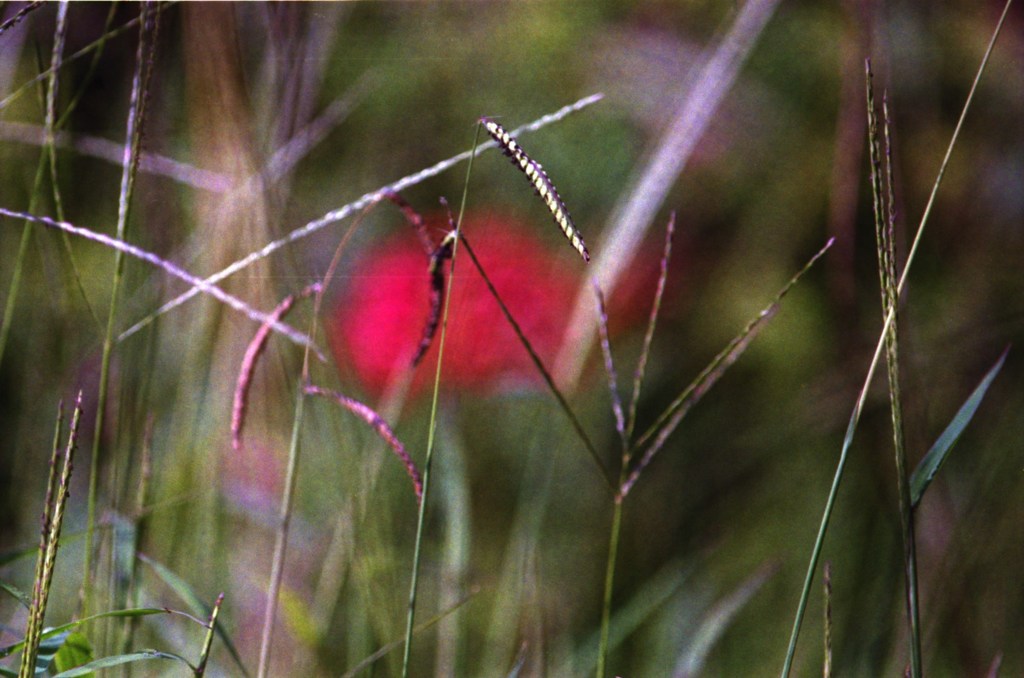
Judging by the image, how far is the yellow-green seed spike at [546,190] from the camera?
19 centimetres

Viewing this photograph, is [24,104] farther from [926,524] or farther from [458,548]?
[926,524]

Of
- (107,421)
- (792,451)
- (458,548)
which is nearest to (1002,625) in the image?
(792,451)

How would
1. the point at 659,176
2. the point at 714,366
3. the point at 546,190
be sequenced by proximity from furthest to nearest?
the point at 659,176, the point at 714,366, the point at 546,190

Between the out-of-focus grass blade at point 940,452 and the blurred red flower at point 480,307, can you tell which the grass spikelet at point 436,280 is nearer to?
the out-of-focus grass blade at point 940,452

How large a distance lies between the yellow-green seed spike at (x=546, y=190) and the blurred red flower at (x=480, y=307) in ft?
1.49

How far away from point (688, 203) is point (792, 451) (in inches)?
8.0

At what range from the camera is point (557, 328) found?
696 mm

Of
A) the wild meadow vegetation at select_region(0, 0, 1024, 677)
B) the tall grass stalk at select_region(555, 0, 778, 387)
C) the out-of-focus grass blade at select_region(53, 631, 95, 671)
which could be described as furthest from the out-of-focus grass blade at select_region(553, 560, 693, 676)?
the out-of-focus grass blade at select_region(53, 631, 95, 671)

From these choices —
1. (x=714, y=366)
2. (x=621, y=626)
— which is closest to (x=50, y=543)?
(x=714, y=366)

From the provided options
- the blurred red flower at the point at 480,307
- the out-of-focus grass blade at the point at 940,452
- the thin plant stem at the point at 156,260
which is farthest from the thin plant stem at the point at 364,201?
the blurred red flower at the point at 480,307

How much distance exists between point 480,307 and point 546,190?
19.4 inches

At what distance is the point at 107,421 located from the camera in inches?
26.0

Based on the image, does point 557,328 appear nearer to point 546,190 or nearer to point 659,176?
point 659,176

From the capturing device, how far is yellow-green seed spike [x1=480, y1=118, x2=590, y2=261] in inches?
7.5
